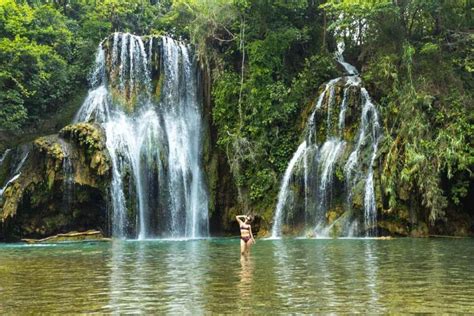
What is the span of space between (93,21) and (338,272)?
30.3 metres

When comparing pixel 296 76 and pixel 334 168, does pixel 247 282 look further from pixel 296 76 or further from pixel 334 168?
pixel 296 76

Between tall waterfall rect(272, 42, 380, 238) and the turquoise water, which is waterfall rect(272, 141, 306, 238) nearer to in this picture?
tall waterfall rect(272, 42, 380, 238)

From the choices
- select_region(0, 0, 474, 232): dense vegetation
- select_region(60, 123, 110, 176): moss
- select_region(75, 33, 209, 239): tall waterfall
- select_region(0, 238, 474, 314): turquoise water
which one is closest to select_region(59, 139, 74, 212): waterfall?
select_region(60, 123, 110, 176): moss

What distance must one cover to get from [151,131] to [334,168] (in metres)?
10.3

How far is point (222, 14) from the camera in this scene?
31703 mm

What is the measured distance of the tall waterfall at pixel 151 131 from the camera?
2805cm

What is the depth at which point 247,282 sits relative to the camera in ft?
33.1

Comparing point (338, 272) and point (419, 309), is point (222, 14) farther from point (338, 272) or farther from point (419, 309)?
point (419, 309)

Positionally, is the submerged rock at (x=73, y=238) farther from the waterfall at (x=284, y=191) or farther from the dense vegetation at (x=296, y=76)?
the waterfall at (x=284, y=191)

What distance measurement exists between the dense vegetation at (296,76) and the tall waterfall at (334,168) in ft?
2.72

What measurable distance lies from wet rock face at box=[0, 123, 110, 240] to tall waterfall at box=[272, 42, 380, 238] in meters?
8.95

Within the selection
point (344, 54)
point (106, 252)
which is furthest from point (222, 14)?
point (106, 252)

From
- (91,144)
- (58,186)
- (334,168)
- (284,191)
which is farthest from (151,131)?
(334,168)

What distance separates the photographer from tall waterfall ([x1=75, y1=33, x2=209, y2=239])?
2805 cm
